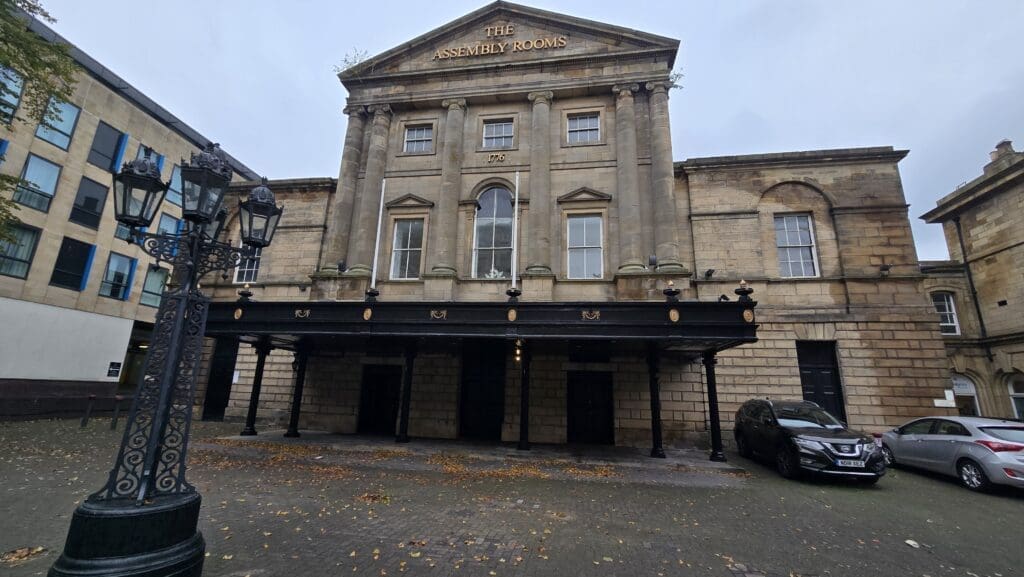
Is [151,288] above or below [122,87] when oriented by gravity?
below

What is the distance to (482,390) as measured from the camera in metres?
Answer: 15.0

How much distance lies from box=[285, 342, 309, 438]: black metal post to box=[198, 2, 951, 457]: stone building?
8 cm

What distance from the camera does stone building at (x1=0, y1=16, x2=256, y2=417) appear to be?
18188mm

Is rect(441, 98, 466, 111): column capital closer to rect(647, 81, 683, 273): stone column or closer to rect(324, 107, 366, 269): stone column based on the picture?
rect(324, 107, 366, 269): stone column

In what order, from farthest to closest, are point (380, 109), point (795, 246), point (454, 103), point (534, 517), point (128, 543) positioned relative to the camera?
point (380, 109) → point (454, 103) → point (795, 246) → point (534, 517) → point (128, 543)

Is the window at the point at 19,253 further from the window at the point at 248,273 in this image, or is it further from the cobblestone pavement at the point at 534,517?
the cobblestone pavement at the point at 534,517

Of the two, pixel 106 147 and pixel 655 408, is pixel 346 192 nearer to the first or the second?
pixel 655 408

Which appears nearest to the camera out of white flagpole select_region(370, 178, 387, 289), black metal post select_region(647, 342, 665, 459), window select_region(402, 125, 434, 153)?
black metal post select_region(647, 342, 665, 459)

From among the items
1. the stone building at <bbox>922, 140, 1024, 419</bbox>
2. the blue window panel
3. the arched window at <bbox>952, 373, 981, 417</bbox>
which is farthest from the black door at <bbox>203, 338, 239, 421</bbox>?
the arched window at <bbox>952, 373, 981, 417</bbox>

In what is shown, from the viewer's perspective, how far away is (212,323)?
12.3m

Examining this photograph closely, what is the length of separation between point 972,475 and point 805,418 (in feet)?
10.4

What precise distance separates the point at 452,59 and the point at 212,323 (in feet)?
44.1

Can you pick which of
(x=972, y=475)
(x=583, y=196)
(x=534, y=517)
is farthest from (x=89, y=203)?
(x=972, y=475)

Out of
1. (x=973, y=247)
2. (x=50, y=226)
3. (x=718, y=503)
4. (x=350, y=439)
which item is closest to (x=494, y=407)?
(x=350, y=439)
